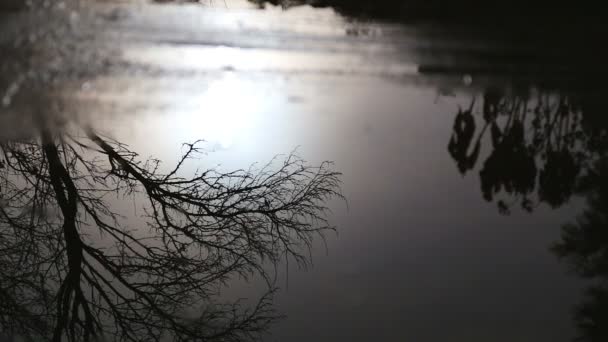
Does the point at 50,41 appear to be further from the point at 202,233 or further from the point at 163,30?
the point at 202,233

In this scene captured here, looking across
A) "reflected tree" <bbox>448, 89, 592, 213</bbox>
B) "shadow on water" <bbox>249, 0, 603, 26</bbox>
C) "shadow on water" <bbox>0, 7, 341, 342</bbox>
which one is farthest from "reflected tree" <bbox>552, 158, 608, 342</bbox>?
"shadow on water" <bbox>249, 0, 603, 26</bbox>

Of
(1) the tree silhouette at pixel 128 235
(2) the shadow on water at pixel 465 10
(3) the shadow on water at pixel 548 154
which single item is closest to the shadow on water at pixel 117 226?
(1) the tree silhouette at pixel 128 235

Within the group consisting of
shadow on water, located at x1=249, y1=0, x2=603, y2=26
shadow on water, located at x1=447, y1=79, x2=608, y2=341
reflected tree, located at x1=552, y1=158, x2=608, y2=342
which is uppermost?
shadow on water, located at x1=249, y1=0, x2=603, y2=26

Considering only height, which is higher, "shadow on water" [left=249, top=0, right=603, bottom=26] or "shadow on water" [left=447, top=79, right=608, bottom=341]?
"shadow on water" [left=249, top=0, right=603, bottom=26]

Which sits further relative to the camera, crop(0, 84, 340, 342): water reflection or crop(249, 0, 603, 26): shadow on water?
crop(249, 0, 603, 26): shadow on water

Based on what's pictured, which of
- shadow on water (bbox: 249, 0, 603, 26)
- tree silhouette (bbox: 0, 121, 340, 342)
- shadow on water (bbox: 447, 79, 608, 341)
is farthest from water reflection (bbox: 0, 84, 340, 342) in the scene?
shadow on water (bbox: 249, 0, 603, 26)

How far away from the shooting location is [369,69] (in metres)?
5.07

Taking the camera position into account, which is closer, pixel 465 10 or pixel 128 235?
pixel 128 235

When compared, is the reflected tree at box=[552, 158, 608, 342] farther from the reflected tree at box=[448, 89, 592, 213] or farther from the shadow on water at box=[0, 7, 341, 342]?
the shadow on water at box=[0, 7, 341, 342]

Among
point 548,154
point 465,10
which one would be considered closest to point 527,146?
point 548,154

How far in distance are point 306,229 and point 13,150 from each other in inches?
68.6

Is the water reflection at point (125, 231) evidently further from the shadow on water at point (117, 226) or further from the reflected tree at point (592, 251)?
the reflected tree at point (592, 251)

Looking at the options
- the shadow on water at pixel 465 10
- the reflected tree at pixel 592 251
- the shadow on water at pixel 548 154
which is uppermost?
the shadow on water at pixel 465 10

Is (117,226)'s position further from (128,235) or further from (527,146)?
(527,146)
